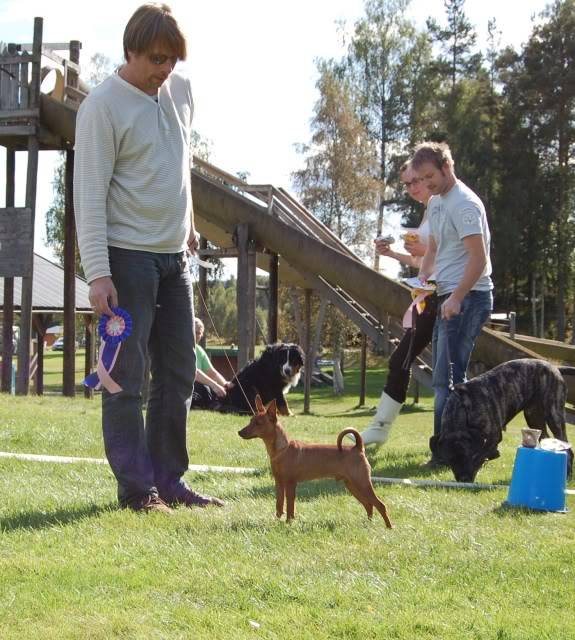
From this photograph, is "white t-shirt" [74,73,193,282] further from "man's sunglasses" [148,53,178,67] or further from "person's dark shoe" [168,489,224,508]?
"person's dark shoe" [168,489,224,508]

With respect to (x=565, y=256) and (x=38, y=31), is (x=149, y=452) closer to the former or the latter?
(x=38, y=31)

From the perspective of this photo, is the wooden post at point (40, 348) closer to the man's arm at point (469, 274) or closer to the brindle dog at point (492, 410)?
the brindle dog at point (492, 410)

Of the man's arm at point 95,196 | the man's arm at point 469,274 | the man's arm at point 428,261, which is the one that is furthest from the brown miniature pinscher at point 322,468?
the man's arm at point 428,261

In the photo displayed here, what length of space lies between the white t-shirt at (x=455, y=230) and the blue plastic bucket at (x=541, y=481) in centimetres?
149

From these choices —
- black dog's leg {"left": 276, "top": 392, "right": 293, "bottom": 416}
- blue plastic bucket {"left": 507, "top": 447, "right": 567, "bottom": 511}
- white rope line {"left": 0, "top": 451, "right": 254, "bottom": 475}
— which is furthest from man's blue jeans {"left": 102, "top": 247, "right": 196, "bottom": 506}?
black dog's leg {"left": 276, "top": 392, "right": 293, "bottom": 416}

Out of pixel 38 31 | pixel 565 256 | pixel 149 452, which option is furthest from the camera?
pixel 565 256

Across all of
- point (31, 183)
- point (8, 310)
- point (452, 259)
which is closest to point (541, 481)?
point (452, 259)

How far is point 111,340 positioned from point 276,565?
4.40ft

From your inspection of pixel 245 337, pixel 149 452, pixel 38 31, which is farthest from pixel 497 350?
pixel 38 31

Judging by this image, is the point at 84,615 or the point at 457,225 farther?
the point at 457,225

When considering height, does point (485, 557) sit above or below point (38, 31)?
below

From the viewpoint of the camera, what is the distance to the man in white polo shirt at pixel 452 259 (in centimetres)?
562

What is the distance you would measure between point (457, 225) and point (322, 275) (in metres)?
5.99

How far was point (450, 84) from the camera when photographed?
129 ft
